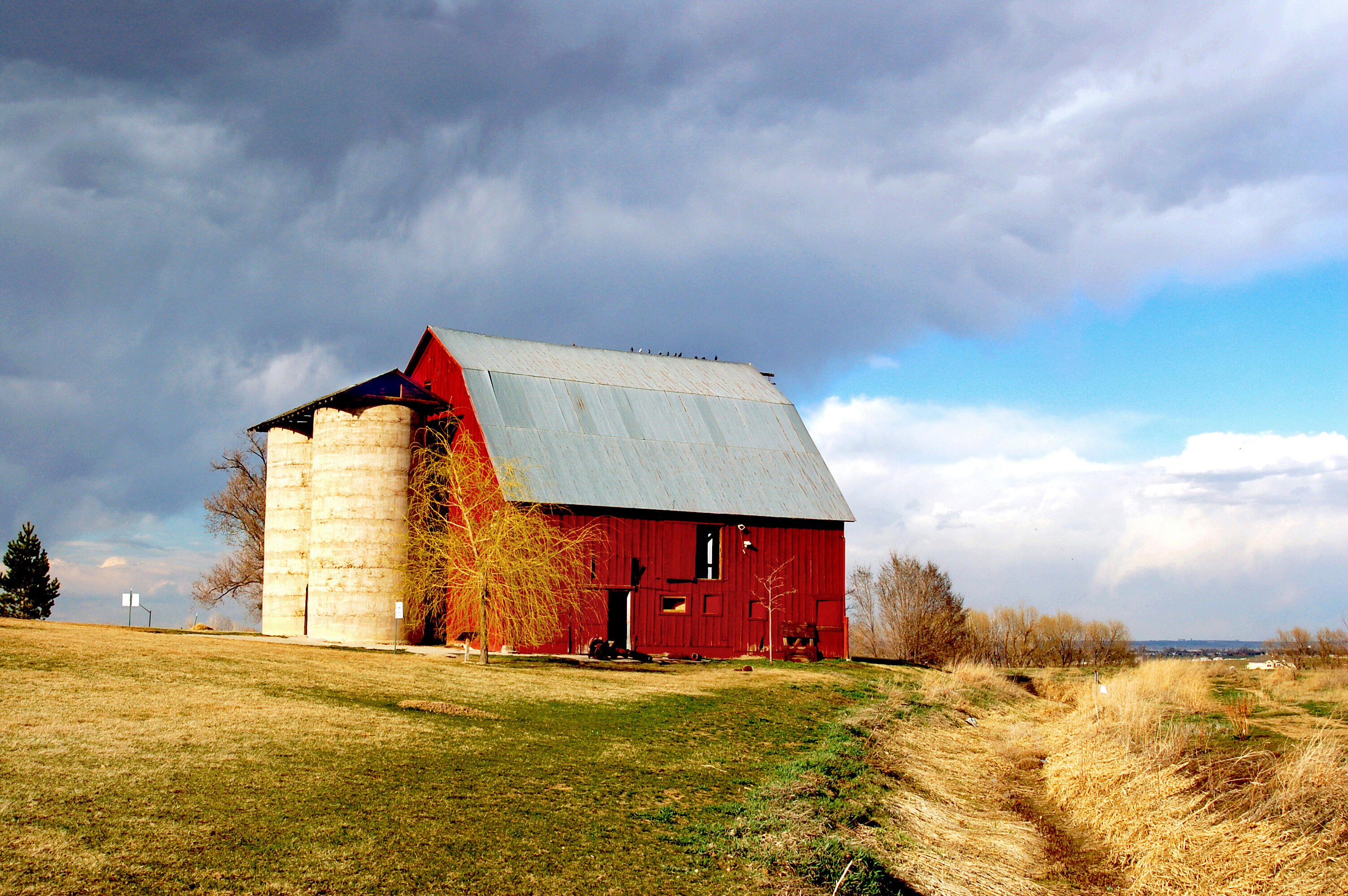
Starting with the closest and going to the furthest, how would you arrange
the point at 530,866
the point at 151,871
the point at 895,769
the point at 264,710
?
the point at 151,871
the point at 530,866
the point at 264,710
the point at 895,769

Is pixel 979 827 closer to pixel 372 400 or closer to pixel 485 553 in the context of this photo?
A: pixel 485 553

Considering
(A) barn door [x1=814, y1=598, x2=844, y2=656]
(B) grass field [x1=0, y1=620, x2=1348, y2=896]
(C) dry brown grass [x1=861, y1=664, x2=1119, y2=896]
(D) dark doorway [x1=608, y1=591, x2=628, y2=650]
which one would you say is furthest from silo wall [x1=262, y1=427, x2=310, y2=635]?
(C) dry brown grass [x1=861, y1=664, x2=1119, y2=896]

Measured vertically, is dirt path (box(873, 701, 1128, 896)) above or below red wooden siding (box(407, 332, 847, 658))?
below

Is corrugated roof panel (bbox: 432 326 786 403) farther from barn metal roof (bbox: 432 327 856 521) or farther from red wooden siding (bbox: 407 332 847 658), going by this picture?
red wooden siding (bbox: 407 332 847 658)

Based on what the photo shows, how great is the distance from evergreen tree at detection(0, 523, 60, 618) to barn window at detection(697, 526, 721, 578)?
3949cm

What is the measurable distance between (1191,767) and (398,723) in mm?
15234

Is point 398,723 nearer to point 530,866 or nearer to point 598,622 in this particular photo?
point 530,866

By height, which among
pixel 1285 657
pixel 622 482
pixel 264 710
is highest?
pixel 622 482

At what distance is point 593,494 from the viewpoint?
3703 cm

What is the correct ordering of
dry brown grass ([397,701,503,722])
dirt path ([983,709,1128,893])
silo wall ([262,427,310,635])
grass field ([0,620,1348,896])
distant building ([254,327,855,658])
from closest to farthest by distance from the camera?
grass field ([0,620,1348,896]) → dirt path ([983,709,1128,893]) → dry brown grass ([397,701,503,722]) → distant building ([254,327,855,658]) → silo wall ([262,427,310,635])

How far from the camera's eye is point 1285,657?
A: 184ft

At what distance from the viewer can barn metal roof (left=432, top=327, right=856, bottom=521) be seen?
37.8 m

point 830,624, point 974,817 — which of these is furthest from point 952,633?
point 974,817

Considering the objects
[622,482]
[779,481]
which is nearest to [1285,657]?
[779,481]
